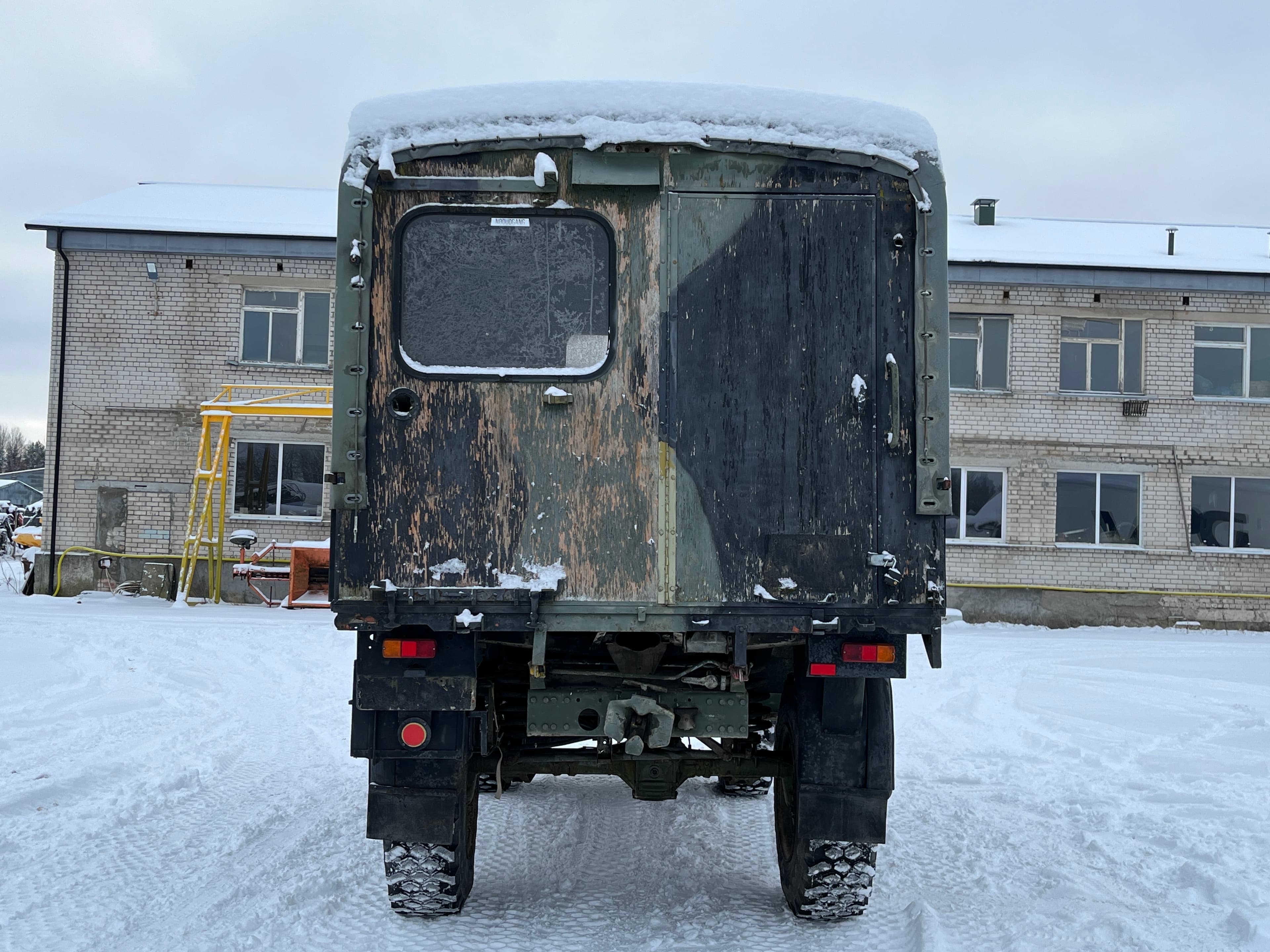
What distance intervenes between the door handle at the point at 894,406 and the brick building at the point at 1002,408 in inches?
583

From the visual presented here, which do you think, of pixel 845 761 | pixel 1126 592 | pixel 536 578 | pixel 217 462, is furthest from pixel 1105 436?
pixel 536 578

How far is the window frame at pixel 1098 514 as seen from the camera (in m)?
18.1

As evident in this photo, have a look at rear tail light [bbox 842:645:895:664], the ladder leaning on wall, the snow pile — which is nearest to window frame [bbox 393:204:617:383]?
the snow pile

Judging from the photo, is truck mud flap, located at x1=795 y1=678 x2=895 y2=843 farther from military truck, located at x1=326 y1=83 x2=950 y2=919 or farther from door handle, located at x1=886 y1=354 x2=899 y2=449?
door handle, located at x1=886 y1=354 x2=899 y2=449

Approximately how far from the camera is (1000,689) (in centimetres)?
1024

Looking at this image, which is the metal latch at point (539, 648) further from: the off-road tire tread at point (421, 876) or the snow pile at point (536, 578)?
the off-road tire tread at point (421, 876)

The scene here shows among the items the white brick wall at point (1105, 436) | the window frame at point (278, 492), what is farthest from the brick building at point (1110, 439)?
the window frame at point (278, 492)

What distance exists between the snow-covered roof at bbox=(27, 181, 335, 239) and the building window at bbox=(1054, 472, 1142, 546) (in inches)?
526

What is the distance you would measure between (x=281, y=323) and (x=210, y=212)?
2821mm

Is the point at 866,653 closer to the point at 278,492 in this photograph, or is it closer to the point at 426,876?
the point at 426,876

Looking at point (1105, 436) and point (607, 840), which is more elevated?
point (1105, 436)

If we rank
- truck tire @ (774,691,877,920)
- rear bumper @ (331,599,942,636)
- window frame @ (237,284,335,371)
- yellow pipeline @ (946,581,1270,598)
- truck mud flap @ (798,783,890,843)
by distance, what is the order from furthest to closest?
window frame @ (237,284,335,371), yellow pipeline @ (946,581,1270,598), truck tire @ (774,691,877,920), truck mud flap @ (798,783,890,843), rear bumper @ (331,599,942,636)

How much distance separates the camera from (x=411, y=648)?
3.77 metres

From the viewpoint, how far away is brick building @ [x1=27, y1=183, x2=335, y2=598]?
698 inches
